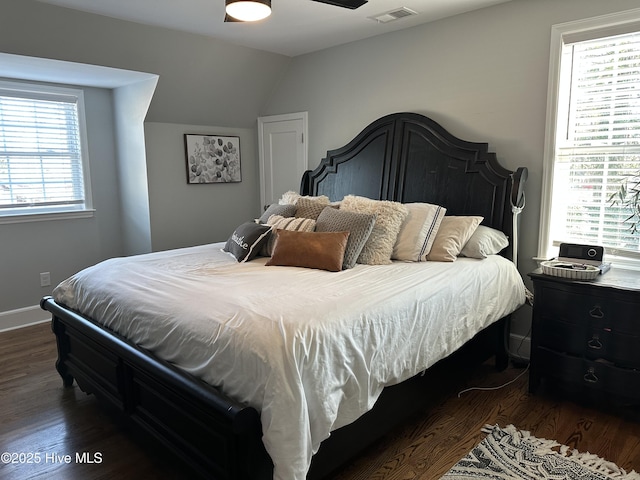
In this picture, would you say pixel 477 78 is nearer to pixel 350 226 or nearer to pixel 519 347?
pixel 350 226

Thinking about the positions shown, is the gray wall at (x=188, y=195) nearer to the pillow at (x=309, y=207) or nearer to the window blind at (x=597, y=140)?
the pillow at (x=309, y=207)

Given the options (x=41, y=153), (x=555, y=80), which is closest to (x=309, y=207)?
(x=555, y=80)

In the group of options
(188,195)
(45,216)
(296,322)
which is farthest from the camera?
(188,195)

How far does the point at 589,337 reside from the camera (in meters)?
2.53

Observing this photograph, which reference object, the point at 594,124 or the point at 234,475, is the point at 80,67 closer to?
the point at 234,475

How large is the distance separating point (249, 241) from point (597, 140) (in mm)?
2320

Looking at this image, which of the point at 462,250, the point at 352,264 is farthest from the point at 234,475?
the point at 462,250

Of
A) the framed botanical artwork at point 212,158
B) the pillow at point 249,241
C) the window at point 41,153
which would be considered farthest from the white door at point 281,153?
the window at point 41,153

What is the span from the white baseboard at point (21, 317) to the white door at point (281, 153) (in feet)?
7.92

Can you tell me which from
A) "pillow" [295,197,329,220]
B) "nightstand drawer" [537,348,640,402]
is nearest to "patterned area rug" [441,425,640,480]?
"nightstand drawer" [537,348,640,402]

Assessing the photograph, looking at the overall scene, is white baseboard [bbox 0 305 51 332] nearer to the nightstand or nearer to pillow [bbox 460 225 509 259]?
pillow [bbox 460 225 509 259]

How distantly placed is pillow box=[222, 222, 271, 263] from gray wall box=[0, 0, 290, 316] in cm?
171

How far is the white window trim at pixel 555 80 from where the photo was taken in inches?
105

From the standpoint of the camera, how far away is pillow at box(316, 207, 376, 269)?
2.70 metres
